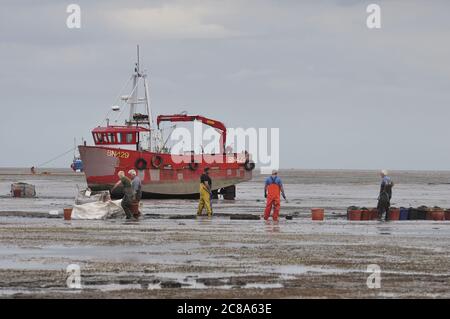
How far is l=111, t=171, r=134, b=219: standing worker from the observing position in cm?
3403

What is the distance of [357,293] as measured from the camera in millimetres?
16375

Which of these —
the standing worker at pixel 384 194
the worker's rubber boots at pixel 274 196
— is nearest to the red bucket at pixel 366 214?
the standing worker at pixel 384 194

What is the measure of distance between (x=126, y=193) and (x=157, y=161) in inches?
776

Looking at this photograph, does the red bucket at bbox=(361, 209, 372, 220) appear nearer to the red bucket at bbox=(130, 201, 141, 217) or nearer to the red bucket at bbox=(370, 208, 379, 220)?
the red bucket at bbox=(370, 208, 379, 220)

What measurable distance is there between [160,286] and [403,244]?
9941 millimetres

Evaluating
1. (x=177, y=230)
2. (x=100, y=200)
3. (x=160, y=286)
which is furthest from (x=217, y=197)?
(x=160, y=286)

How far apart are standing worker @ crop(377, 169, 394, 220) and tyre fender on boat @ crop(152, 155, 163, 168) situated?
1973cm

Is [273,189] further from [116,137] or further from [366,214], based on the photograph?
[116,137]

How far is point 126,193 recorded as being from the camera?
34719 mm

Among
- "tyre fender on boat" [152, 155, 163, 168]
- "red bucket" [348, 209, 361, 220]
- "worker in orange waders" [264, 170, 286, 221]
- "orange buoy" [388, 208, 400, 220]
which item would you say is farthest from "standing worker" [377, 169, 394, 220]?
"tyre fender on boat" [152, 155, 163, 168]

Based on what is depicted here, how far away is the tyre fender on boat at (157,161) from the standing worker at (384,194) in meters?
19.7

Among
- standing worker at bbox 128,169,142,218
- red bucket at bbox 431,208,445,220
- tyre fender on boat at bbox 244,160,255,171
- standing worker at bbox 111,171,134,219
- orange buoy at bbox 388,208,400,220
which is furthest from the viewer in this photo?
tyre fender on boat at bbox 244,160,255,171

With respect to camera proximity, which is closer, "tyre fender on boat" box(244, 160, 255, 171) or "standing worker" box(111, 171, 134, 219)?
"standing worker" box(111, 171, 134, 219)
